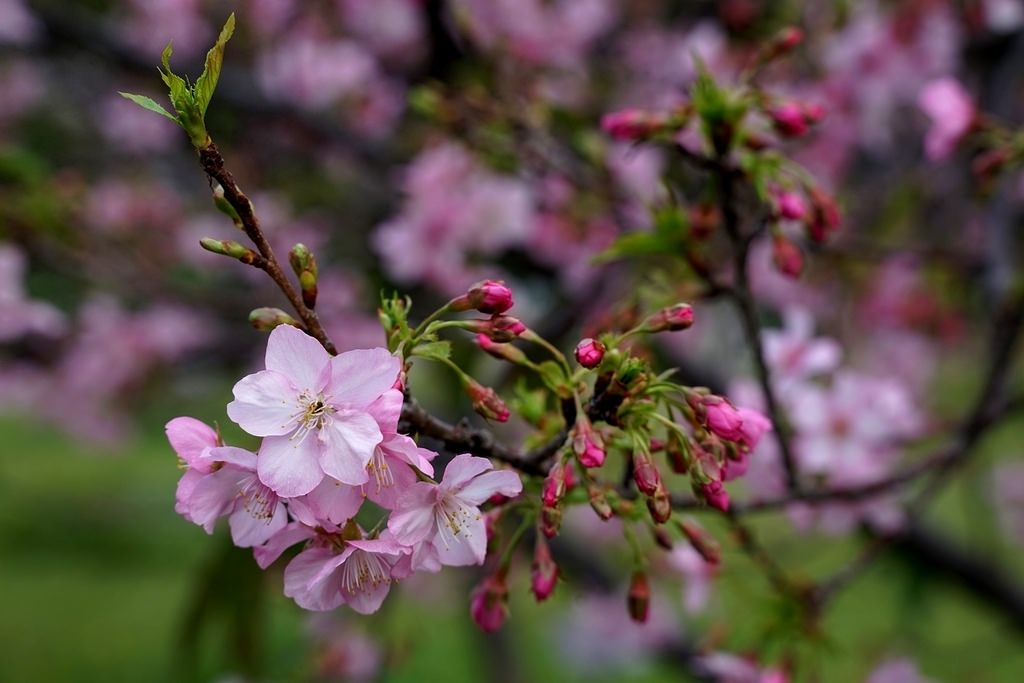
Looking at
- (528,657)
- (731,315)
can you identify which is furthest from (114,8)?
(528,657)

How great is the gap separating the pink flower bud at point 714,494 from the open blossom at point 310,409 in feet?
0.79

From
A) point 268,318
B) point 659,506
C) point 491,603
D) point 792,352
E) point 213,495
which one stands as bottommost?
point 792,352

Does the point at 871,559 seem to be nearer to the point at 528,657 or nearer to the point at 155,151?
the point at 155,151

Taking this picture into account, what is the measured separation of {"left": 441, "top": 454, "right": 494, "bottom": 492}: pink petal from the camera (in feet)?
1.96

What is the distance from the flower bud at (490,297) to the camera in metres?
0.66

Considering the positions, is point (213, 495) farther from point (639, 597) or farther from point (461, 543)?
point (639, 597)

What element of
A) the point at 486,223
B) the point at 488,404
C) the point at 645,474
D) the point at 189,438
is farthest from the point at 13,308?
the point at 645,474

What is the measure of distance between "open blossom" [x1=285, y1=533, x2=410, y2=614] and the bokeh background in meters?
0.44

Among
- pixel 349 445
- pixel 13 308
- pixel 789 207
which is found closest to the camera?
pixel 349 445

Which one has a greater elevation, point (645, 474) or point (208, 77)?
point (208, 77)

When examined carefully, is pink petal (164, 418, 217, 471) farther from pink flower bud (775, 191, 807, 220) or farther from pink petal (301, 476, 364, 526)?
pink flower bud (775, 191, 807, 220)

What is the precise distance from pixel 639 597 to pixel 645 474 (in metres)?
0.23

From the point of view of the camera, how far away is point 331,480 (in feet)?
1.94

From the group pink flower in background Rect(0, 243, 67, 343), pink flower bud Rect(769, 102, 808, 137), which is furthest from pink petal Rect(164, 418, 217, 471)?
pink flower in background Rect(0, 243, 67, 343)
